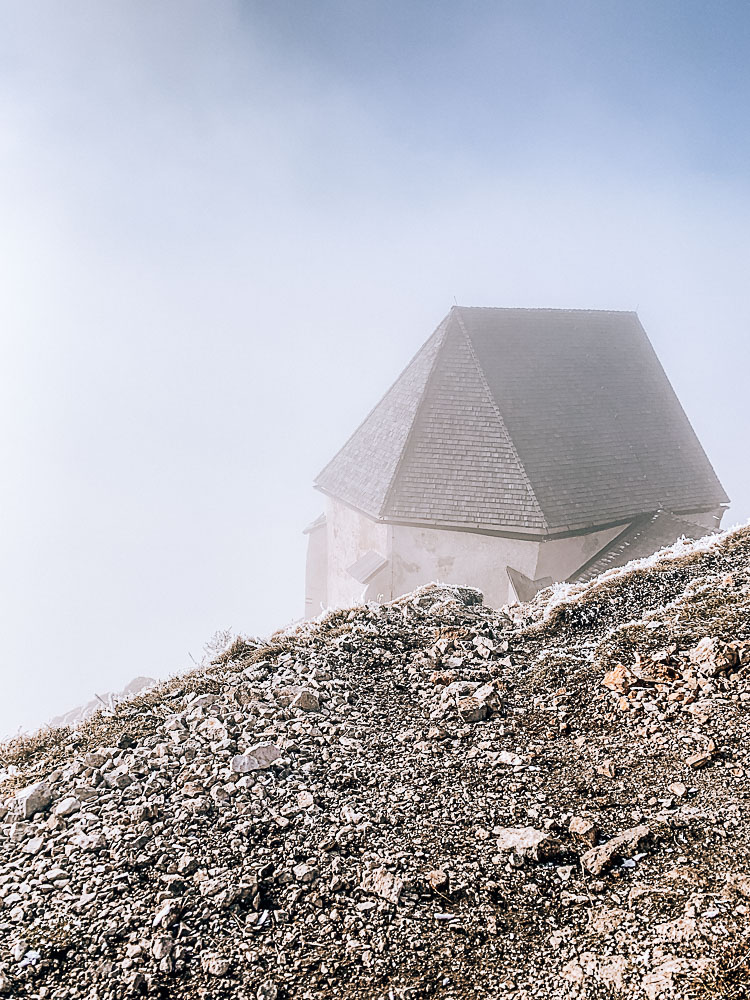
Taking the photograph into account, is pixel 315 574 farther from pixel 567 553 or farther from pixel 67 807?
pixel 67 807

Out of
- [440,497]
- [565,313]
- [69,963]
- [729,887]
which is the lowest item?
[69,963]

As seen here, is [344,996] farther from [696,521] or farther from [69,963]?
[696,521]

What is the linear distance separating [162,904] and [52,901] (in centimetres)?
60

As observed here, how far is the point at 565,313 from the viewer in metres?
19.8

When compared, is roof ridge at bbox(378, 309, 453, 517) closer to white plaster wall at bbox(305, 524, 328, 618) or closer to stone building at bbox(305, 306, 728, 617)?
stone building at bbox(305, 306, 728, 617)

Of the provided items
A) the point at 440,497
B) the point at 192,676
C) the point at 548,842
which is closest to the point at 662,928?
the point at 548,842

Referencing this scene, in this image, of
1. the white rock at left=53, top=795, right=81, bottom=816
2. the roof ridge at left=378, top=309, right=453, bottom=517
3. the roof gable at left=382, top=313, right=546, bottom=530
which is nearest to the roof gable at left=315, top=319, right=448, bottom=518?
the roof ridge at left=378, top=309, right=453, bottom=517

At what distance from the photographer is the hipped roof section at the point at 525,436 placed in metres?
15.6

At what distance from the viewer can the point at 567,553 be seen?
50.9 feet

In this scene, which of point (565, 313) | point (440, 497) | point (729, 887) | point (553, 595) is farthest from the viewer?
point (565, 313)

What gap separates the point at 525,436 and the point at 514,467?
3.51ft

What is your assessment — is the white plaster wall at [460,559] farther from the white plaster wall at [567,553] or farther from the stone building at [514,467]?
the white plaster wall at [567,553]

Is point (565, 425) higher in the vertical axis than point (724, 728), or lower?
higher

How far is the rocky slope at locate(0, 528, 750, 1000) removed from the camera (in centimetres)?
290
